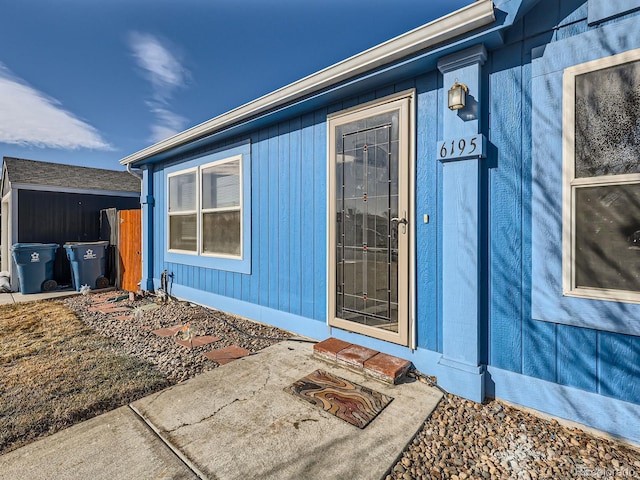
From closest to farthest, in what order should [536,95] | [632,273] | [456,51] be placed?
1. [632,273]
2. [536,95]
3. [456,51]

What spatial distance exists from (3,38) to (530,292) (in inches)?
339

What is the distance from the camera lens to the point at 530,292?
2.10 m

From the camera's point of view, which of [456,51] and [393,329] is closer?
[456,51]

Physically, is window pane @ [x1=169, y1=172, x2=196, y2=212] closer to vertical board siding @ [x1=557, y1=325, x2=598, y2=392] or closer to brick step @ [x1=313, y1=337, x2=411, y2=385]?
brick step @ [x1=313, y1=337, x2=411, y2=385]

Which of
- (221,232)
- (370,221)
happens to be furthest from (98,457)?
(221,232)

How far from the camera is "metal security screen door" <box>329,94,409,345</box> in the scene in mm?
2672

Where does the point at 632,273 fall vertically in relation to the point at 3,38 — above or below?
below

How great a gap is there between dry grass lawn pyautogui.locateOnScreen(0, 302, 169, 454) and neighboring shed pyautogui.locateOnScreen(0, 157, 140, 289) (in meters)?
5.10

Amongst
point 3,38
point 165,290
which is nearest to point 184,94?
point 3,38

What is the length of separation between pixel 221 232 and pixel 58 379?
2652 mm

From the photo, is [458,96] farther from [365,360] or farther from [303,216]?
[365,360]

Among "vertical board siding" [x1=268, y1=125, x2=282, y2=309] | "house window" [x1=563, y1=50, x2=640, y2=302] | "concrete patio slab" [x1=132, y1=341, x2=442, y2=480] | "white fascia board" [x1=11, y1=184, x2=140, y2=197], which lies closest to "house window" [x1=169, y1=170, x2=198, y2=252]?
"vertical board siding" [x1=268, y1=125, x2=282, y2=309]

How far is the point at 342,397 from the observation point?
7.24 ft

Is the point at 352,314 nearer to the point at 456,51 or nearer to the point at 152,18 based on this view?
the point at 456,51
